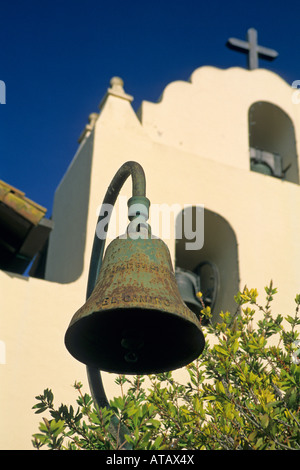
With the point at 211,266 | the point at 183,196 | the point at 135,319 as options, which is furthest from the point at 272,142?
the point at 135,319

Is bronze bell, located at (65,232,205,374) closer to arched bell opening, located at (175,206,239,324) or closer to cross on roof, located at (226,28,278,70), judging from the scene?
arched bell opening, located at (175,206,239,324)

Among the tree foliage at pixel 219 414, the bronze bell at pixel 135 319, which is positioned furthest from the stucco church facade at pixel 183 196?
the bronze bell at pixel 135 319

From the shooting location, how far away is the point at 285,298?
7570mm

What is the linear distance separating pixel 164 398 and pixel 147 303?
122 cm

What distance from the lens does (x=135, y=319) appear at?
360 centimetres

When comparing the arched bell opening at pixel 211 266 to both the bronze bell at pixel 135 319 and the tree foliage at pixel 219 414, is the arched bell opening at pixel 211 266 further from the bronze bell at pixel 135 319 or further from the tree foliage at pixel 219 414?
the bronze bell at pixel 135 319

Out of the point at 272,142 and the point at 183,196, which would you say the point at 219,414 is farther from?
the point at 272,142

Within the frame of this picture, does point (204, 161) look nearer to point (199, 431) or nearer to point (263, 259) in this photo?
point (263, 259)

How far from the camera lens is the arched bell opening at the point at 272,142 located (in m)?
9.17

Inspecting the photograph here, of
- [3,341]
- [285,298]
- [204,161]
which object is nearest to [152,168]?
[204,161]

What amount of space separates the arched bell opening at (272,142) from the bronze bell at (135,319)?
220 inches

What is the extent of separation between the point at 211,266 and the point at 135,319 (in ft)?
15.6

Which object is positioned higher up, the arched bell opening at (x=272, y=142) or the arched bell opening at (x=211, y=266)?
the arched bell opening at (x=272, y=142)
